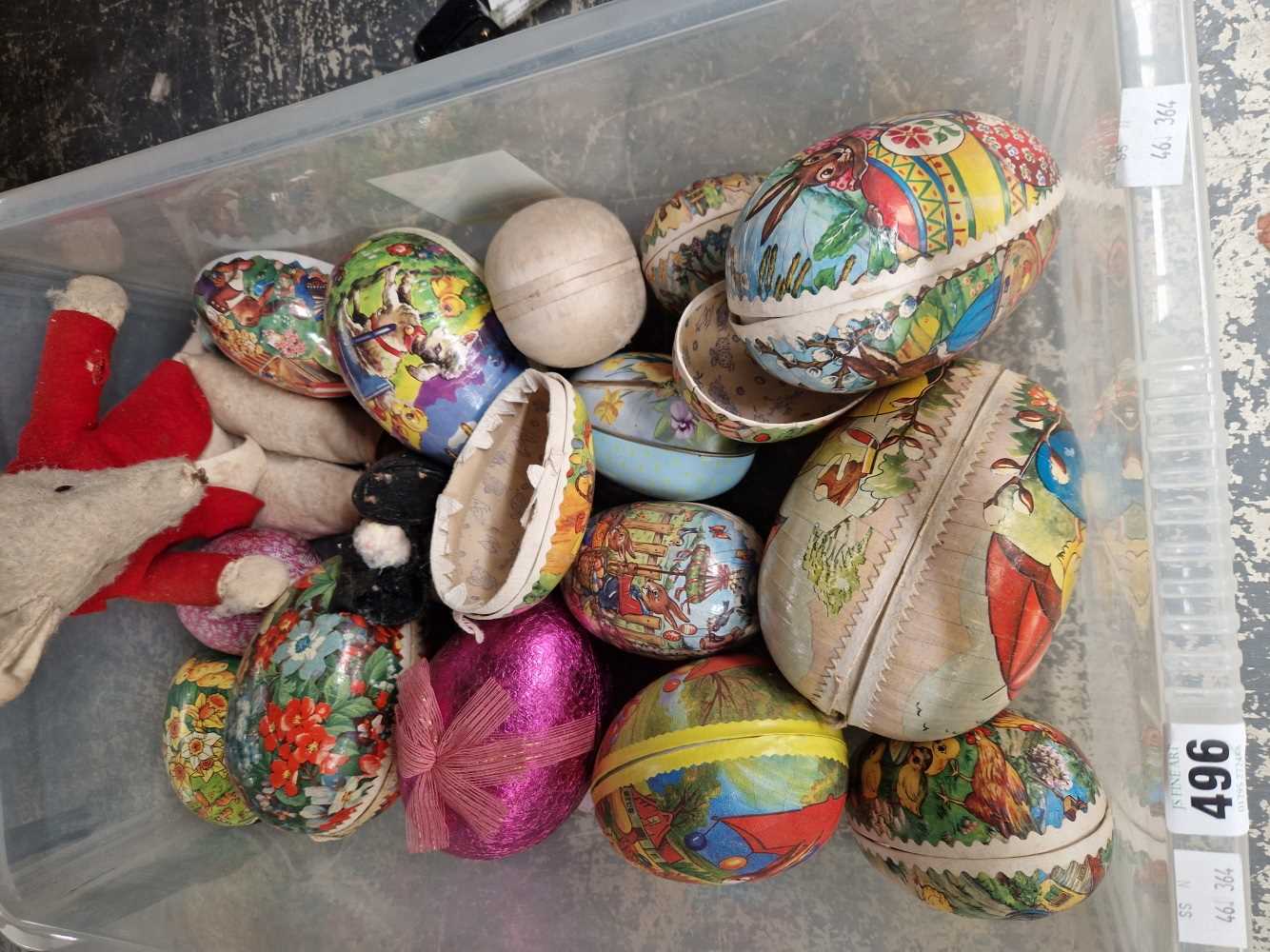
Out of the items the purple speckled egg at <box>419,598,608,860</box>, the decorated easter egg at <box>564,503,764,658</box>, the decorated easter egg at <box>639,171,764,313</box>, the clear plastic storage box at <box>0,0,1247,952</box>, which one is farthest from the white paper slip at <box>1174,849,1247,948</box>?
the decorated easter egg at <box>639,171,764,313</box>

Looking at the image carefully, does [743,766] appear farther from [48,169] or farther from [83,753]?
[48,169]

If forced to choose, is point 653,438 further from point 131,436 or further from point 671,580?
point 131,436

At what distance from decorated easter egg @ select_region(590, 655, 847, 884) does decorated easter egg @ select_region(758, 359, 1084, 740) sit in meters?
0.04

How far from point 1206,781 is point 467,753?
21.5 inches

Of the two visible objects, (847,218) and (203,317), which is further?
(203,317)

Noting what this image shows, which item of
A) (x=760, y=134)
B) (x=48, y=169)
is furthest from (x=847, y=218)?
(x=48, y=169)

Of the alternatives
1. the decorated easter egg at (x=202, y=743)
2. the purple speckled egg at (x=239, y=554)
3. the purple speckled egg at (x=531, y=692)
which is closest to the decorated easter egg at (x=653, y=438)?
the purple speckled egg at (x=531, y=692)

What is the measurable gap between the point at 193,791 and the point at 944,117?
966 millimetres

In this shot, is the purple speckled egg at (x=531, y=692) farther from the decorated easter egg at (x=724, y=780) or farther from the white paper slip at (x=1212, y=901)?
the white paper slip at (x=1212, y=901)

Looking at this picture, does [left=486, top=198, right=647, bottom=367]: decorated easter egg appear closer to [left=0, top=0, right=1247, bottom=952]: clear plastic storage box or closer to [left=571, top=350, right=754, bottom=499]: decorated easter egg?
[left=571, top=350, right=754, bottom=499]: decorated easter egg

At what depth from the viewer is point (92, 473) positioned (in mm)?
726

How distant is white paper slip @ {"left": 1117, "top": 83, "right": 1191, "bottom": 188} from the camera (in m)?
0.57

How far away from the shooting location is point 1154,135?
573 millimetres

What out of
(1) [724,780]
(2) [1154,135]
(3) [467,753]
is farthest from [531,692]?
(2) [1154,135]
